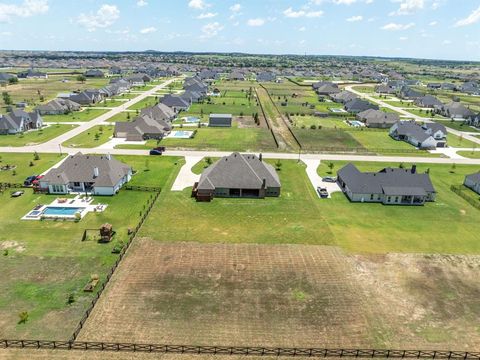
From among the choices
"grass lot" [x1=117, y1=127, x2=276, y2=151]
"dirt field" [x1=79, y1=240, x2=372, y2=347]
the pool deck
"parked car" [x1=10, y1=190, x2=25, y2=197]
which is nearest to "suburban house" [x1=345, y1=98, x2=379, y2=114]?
"grass lot" [x1=117, y1=127, x2=276, y2=151]

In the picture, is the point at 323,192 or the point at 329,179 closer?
the point at 323,192

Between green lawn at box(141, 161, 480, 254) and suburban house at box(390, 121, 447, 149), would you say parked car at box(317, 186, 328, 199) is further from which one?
suburban house at box(390, 121, 447, 149)

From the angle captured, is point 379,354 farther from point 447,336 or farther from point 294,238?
point 294,238

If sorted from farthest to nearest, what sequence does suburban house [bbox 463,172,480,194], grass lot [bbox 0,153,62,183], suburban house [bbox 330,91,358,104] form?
suburban house [bbox 330,91,358,104]
grass lot [bbox 0,153,62,183]
suburban house [bbox 463,172,480,194]

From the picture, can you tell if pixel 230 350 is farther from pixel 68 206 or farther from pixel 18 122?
pixel 18 122

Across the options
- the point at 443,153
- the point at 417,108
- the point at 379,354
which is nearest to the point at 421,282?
the point at 379,354

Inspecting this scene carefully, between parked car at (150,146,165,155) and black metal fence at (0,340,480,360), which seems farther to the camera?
parked car at (150,146,165,155)

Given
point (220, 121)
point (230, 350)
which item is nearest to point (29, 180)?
point (230, 350)
